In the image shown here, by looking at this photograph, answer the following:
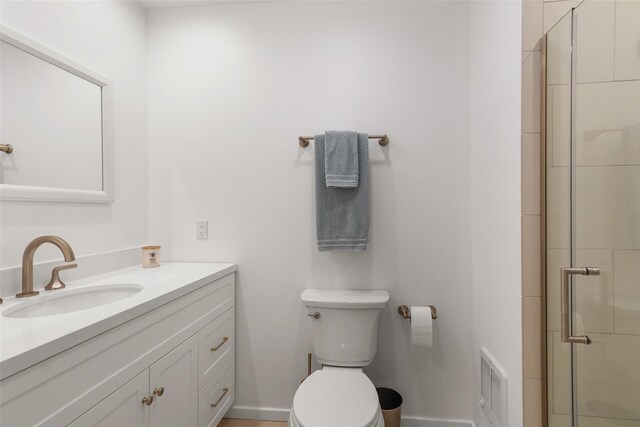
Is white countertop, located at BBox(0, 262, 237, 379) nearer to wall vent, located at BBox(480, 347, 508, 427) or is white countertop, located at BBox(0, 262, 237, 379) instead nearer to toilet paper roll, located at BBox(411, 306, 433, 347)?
toilet paper roll, located at BBox(411, 306, 433, 347)

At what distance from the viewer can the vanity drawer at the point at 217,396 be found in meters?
1.49

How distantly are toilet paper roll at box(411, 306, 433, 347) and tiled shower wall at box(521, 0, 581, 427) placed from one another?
1.55 feet

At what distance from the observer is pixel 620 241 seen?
0.89 m

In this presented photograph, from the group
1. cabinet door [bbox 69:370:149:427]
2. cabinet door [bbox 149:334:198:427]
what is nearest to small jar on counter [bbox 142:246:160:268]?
cabinet door [bbox 149:334:198:427]

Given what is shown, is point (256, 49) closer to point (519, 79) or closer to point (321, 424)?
point (519, 79)

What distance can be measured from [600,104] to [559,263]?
1.63 feet

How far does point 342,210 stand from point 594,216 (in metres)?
1.03

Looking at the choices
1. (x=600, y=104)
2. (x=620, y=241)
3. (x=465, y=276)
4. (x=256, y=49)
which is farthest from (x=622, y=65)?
(x=256, y=49)

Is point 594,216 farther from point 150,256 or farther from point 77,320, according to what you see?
point 150,256

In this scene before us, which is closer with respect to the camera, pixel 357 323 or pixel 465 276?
pixel 357 323

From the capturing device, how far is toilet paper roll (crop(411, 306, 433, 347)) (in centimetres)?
160

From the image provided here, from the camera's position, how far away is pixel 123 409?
100 centimetres

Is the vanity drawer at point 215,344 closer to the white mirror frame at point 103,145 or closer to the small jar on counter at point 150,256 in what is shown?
the small jar on counter at point 150,256

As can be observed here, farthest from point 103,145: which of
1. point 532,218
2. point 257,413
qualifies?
point 532,218
